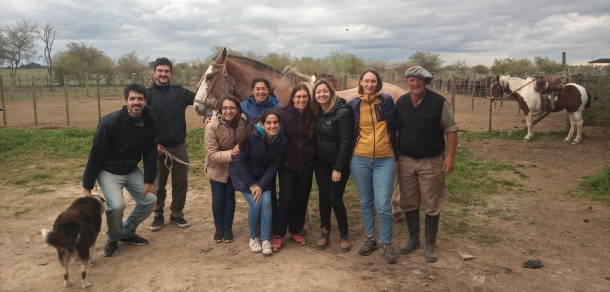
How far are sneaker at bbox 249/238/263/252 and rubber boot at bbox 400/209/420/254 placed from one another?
1481 millimetres

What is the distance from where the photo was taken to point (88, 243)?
3604 mm

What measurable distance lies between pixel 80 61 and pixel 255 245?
1775 inches

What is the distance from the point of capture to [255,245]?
4.37 metres

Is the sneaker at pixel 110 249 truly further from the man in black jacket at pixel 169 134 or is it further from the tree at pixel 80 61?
the tree at pixel 80 61

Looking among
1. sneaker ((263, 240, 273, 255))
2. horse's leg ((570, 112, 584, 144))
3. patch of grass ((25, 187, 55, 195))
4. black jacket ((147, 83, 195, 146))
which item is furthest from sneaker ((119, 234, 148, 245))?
horse's leg ((570, 112, 584, 144))

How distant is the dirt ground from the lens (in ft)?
12.0

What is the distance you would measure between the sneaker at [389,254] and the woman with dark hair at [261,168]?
1159 mm

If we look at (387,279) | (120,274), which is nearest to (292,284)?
(387,279)

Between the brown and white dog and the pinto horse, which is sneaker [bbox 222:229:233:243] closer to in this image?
the brown and white dog

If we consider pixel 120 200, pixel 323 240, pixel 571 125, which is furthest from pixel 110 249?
pixel 571 125

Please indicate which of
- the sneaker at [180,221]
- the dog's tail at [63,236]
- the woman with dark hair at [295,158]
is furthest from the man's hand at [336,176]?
the dog's tail at [63,236]

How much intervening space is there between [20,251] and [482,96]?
27907 mm

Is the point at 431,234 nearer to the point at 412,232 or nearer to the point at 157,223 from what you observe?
the point at 412,232

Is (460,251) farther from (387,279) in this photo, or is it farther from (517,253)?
(387,279)
